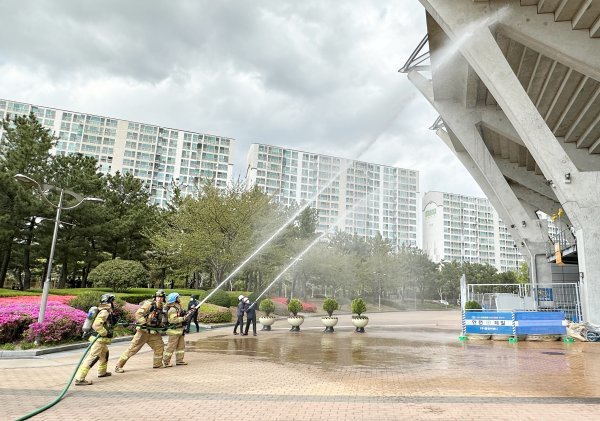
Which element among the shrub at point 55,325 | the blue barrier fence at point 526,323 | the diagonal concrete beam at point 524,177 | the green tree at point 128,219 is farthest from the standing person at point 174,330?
the diagonal concrete beam at point 524,177

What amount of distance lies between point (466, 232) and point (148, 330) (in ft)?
476

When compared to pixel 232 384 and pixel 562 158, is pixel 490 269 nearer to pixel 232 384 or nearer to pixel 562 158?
pixel 562 158

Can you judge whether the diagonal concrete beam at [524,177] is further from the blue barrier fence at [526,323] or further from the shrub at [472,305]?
the blue barrier fence at [526,323]

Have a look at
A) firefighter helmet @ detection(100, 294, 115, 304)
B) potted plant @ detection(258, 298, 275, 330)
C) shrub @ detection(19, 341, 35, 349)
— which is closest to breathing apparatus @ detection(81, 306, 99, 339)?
firefighter helmet @ detection(100, 294, 115, 304)

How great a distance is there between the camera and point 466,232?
14050cm

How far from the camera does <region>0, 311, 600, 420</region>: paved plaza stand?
5.93 meters

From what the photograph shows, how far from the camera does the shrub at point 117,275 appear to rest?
1176 inches

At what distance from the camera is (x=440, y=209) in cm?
13938

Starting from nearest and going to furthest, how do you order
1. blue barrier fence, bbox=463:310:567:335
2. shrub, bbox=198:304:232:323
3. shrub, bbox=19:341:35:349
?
1. shrub, bbox=19:341:35:349
2. blue barrier fence, bbox=463:310:567:335
3. shrub, bbox=198:304:232:323

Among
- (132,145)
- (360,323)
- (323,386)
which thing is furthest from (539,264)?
(132,145)

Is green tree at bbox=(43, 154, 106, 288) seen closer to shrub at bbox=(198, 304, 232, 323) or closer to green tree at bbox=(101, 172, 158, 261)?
green tree at bbox=(101, 172, 158, 261)

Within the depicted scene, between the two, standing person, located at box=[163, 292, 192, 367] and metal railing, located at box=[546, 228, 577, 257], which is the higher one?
metal railing, located at box=[546, 228, 577, 257]

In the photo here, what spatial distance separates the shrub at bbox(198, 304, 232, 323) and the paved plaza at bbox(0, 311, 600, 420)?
1100cm

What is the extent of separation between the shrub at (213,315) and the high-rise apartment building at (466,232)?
122 metres
